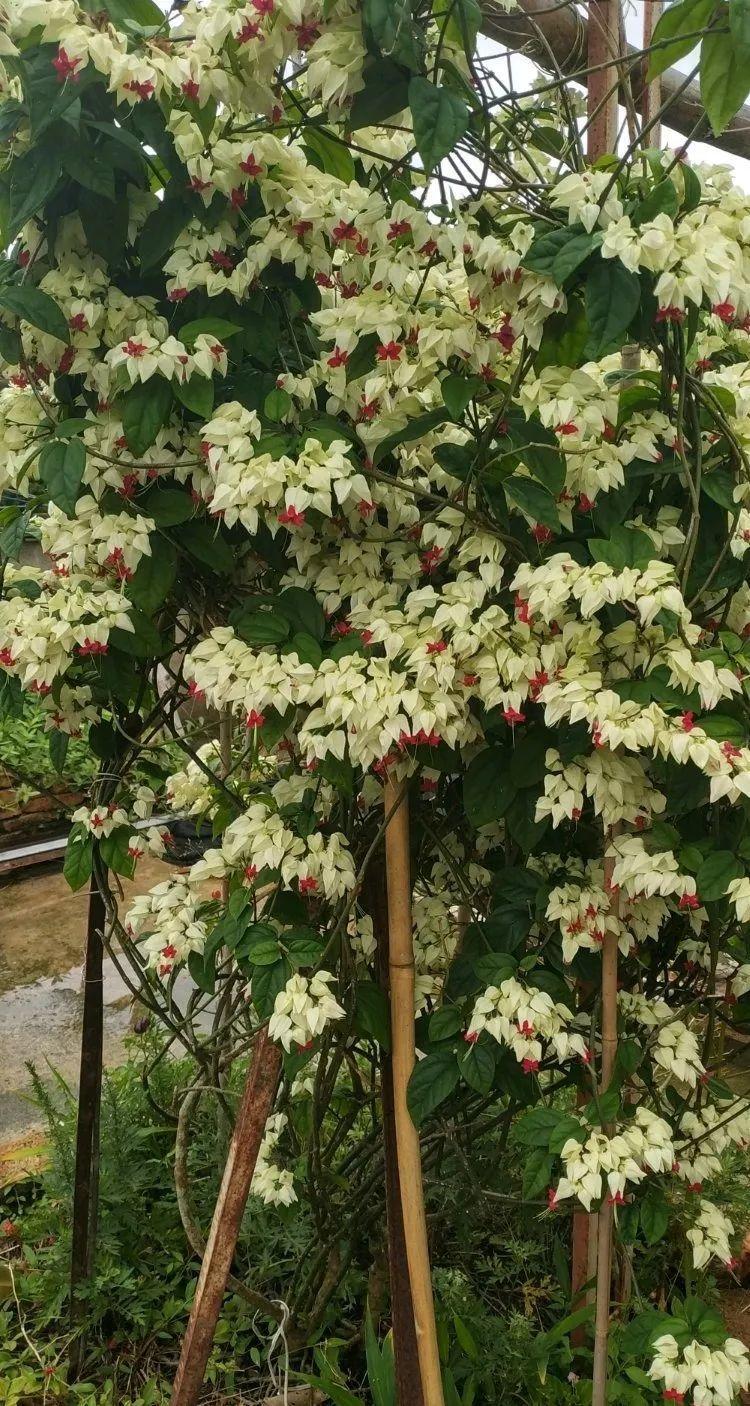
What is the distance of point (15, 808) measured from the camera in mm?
4605

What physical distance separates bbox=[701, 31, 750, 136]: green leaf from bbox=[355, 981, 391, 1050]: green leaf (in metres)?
1.06

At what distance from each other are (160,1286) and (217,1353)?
17 cm

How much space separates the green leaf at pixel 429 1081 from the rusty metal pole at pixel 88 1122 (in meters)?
0.61

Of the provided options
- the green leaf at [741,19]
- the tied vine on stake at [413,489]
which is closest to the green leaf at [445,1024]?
the tied vine on stake at [413,489]

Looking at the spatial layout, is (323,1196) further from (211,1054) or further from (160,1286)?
(160,1286)

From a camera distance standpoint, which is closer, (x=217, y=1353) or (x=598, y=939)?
(x=598, y=939)

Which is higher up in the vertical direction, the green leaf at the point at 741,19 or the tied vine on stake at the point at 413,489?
the green leaf at the point at 741,19

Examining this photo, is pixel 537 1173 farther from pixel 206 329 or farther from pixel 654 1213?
pixel 206 329

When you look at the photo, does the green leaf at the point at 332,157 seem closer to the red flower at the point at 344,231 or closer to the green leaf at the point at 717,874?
the red flower at the point at 344,231

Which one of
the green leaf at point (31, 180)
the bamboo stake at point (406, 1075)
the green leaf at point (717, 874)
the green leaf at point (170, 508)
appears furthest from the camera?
the bamboo stake at point (406, 1075)

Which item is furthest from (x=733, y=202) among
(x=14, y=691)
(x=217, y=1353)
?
(x=217, y=1353)

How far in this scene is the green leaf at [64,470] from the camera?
43.1 inches

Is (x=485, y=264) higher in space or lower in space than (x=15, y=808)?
higher

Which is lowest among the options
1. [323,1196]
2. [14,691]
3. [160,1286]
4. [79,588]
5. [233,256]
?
[160,1286]
